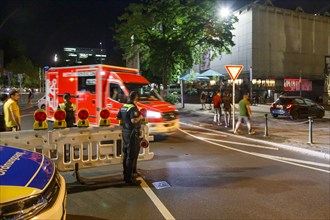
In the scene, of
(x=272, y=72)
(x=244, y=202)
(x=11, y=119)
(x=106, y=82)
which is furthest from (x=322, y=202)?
(x=272, y=72)

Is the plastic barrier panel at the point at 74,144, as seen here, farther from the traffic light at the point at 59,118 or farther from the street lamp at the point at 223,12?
the street lamp at the point at 223,12

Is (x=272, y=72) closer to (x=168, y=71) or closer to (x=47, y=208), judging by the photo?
(x=168, y=71)

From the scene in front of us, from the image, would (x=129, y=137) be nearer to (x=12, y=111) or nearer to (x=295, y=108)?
(x=12, y=111)

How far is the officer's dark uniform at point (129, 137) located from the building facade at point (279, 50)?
34.8m

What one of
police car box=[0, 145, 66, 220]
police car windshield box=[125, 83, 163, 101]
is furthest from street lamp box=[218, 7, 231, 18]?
police car box=[0, 145, 66, 220]

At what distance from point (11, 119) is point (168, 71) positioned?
66.6ft

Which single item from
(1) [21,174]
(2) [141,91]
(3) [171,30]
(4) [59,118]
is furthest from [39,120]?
(3) [171,30]

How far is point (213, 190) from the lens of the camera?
6492 mm

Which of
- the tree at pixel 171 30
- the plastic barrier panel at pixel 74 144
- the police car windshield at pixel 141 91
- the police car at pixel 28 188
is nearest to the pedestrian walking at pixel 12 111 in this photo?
the plastic barrier panel at pixel 74 144

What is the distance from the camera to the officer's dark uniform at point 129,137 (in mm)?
6658

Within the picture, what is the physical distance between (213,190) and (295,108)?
16.0m

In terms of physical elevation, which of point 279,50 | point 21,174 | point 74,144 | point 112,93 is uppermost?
point 279,50

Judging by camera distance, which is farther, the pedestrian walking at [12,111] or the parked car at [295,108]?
the parked car at [295,108]

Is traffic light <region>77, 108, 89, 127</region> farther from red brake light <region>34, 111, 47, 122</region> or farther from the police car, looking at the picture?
the police car
